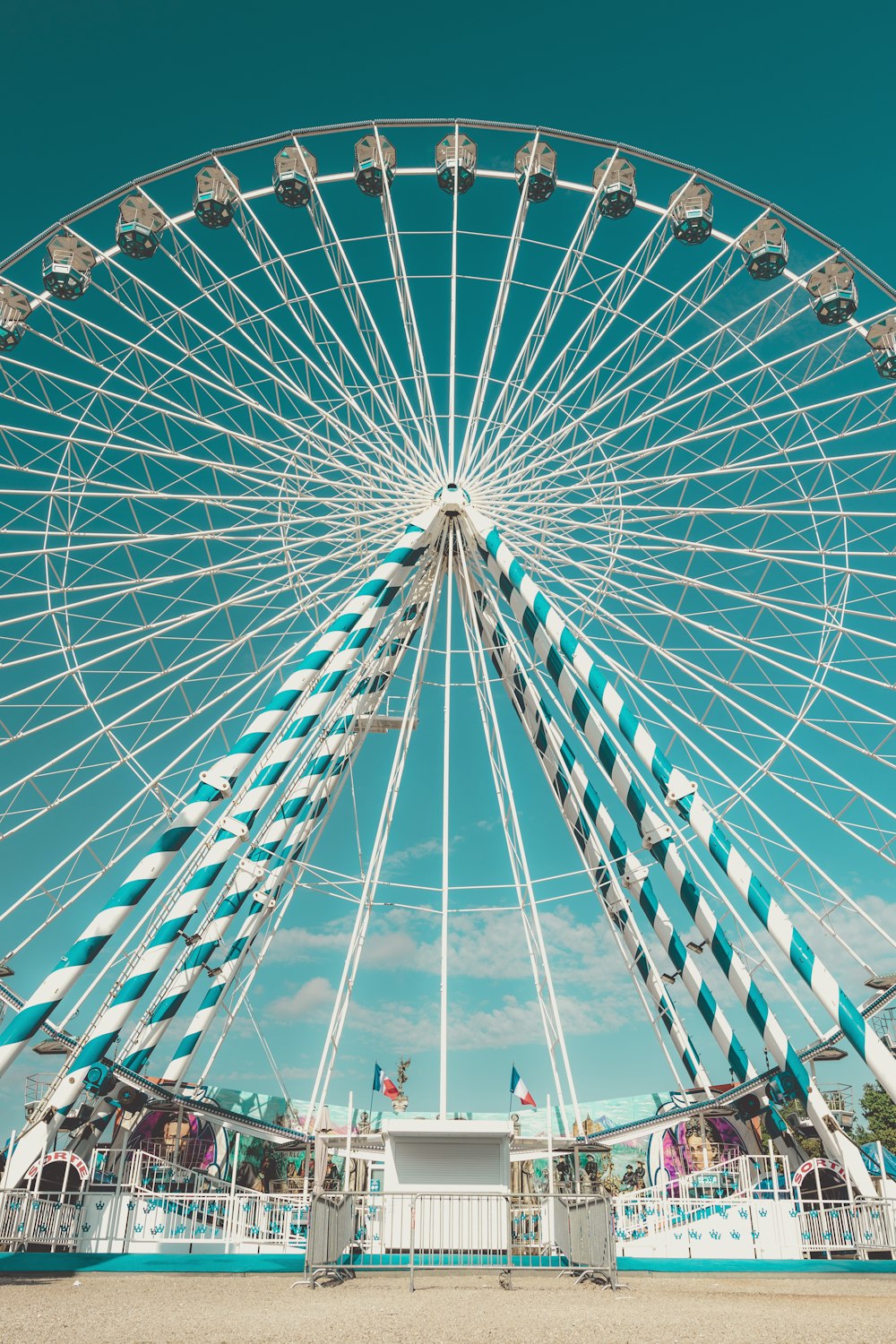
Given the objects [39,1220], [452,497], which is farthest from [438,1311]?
[452,497]

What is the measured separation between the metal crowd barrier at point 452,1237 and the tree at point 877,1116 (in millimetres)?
47024

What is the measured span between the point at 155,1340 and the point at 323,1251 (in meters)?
5.15

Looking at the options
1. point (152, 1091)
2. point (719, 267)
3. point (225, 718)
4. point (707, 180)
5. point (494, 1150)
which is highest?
point (707, 180)

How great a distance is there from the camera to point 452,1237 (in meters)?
13.6

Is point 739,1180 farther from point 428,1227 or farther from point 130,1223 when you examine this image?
point 130,1223

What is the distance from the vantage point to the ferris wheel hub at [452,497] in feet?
66.9

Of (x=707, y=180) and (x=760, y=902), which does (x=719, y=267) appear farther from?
(x=760, y=902)

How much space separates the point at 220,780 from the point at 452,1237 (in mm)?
8238

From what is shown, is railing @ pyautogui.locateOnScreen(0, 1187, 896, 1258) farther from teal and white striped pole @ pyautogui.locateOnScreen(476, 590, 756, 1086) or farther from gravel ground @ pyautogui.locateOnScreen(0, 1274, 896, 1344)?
teal and white striped pole @ pyautogui.locateOnScreen(476, 590, 756, 1086)

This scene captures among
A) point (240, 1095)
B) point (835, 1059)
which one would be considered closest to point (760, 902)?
point (835, 1059)

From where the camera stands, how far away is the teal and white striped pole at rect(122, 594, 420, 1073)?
19.0 metres

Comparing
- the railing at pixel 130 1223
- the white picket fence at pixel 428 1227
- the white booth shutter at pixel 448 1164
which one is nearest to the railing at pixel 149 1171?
the railing at pixel 130 1223

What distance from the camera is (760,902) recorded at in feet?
50.3

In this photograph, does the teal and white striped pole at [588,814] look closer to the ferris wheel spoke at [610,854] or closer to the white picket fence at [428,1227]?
the ferris wheel spoke at [610,854]
